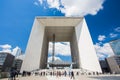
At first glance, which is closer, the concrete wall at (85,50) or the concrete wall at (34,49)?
the concrete wall at (85,50)

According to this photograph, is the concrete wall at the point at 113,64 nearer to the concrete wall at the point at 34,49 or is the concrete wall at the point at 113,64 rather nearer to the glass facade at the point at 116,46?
the glass facade at the point at 116,46

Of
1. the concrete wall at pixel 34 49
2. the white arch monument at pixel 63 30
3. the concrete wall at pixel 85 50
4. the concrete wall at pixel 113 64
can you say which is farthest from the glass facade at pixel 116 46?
the concrete wall at pixel 34 49

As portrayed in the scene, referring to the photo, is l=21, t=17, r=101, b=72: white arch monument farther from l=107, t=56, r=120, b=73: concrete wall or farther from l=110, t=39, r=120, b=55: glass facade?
l=110, t=39, r=120, b=55: glass facade

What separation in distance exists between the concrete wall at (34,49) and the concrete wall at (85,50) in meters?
9.42

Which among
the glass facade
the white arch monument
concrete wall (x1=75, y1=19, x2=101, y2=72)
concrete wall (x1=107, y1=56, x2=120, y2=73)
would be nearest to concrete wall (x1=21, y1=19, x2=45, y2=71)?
the white arch monument

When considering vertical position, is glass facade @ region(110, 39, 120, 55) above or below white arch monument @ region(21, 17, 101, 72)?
above

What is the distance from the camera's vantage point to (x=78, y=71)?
80.7 ft

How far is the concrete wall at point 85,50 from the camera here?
26281 mm

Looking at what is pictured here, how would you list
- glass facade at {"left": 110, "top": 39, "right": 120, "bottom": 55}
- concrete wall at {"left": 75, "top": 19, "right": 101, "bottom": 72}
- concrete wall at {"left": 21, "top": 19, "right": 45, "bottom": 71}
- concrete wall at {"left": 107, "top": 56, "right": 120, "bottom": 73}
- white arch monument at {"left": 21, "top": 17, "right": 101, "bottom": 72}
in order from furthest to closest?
glass facade at {"left": 110, "top": 39, "right": 120, "bottom": 55}, concrete wall at {"left": 107, "top": 56, "right": 120, "bottom": 73}, concrete wall at {"left": 21, "top": 19, "right": 45, "bottom": 71}, white arch monument at {"left": 21, "top": 17, "right": 101, "bottom": 72}, concrete wall at {"left": 75, "top": 19, "right": 101, "bottom": 72}

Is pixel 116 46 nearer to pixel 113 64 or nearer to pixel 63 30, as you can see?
pixel 113 64

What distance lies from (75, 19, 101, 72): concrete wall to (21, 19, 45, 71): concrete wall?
9.42 meters

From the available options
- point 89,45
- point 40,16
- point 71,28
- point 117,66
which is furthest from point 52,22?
point 117,66

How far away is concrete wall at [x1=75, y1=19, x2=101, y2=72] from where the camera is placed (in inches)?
1035

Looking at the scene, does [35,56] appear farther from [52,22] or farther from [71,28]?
[71,28]
